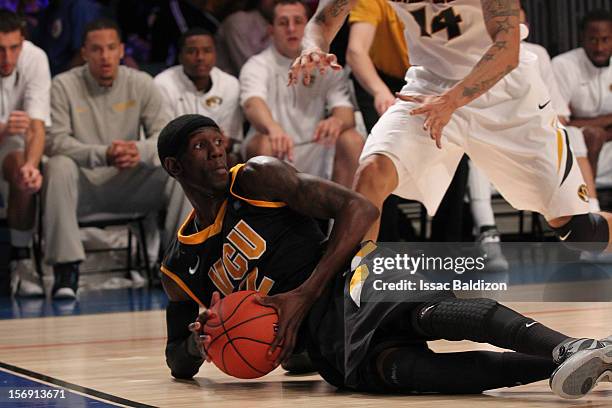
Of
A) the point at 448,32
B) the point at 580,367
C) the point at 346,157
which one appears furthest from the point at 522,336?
the point at 346,157

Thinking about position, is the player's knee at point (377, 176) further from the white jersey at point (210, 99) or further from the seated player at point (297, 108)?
the white jersey at point (210, 99)

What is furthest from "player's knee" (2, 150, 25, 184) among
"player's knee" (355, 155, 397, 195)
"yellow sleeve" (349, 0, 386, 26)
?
"player's knee" (355, 155, 397, 195)

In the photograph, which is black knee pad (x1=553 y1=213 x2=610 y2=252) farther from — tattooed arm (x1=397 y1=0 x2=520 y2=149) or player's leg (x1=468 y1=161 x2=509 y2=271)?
player's leg (x1=468 y1=161 x2=509 y2=271)

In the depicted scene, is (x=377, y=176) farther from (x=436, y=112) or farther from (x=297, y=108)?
A: (x=297, y=108)

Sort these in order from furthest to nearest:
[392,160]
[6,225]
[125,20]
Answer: [125,20] < [6,225] < [392,160]

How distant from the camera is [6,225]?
8648 millimetres

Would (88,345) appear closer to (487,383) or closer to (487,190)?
(487,383)

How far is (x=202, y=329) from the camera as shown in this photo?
3.90m

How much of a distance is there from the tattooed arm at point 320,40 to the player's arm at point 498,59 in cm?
49

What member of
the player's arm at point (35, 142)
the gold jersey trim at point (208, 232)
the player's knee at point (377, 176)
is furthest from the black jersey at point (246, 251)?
the player's arm at point (35, 142)

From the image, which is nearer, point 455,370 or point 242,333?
point 455,370

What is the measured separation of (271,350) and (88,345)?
192cm

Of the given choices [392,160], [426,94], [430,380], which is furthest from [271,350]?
[426,94]

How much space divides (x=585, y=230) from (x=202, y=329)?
1.94 meters
